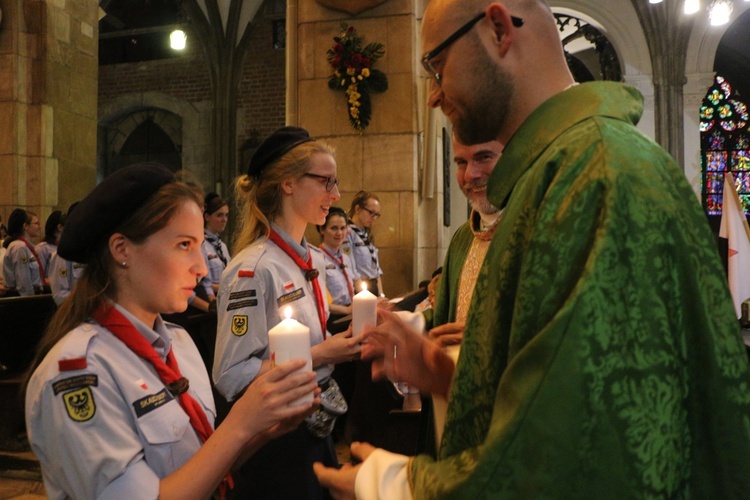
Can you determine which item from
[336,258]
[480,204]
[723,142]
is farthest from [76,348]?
[723,142]

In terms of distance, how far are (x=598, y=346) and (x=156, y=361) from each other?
105 cm

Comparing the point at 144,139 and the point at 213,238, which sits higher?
the point at 144,139

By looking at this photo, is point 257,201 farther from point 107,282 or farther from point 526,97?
point 526,97

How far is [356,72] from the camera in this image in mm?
6027

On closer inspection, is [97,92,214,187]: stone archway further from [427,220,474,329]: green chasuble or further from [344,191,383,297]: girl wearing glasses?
[427,220,474,329]: green chasuble

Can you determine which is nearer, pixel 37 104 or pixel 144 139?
pixel 37 104

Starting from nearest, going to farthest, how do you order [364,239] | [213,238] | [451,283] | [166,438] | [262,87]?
[166,438]
[451,283]
[364,239]
[213,238]
[262,87]

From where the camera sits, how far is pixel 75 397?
1.22 m

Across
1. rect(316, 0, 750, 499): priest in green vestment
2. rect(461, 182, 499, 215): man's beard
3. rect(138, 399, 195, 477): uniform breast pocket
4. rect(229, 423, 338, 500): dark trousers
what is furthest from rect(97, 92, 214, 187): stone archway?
rect(316, 0, 750, 499): priest in green vestment

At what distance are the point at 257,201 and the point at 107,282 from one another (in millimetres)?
1005

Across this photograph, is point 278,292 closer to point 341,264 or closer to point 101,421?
point 101,421

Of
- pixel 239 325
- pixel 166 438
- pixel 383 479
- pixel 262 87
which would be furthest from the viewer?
pixel 262 87

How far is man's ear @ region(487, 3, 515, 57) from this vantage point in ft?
3.31

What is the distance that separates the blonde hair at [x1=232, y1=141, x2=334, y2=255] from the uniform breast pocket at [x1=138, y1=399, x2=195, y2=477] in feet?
3.35
